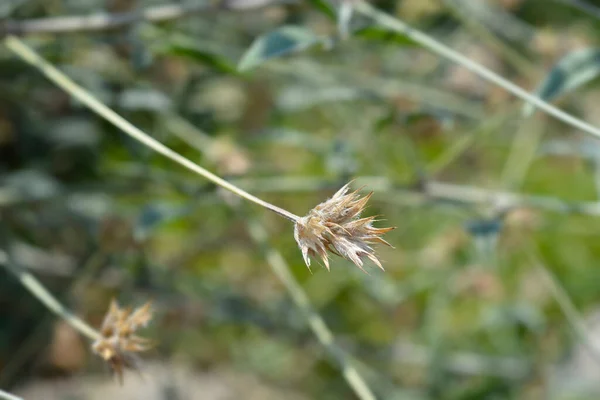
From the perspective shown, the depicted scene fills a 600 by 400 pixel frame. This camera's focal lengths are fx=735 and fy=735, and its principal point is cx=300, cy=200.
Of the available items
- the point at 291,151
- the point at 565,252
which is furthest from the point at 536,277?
the point at 291,151

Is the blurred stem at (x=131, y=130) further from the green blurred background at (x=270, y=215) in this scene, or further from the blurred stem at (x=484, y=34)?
the blurred stem at (x=484, y=34)

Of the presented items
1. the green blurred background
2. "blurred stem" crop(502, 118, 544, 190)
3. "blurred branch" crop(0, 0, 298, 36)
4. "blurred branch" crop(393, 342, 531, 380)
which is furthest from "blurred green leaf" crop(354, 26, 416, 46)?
"blurred branch" crop(393, 342, 531, 380)

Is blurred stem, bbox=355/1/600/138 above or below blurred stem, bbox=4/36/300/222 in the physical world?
above

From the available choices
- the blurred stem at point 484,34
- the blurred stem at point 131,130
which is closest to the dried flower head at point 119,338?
the blurred stem at point 131,130

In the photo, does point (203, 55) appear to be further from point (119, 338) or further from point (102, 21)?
point (119, 338)

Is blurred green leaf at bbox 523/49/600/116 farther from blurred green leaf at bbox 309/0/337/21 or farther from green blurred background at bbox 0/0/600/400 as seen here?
blurred green leaf at bbox 309/0/337/21

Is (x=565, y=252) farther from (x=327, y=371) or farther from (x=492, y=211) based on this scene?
(x=492, y=211)
